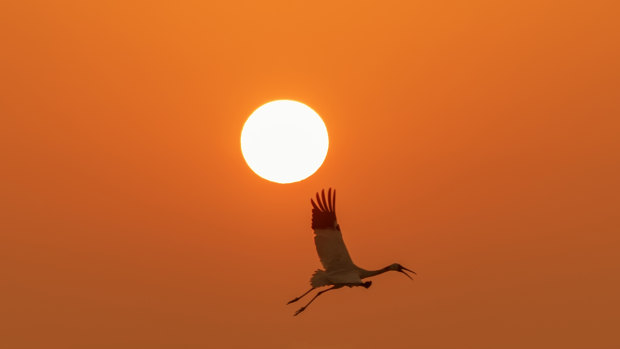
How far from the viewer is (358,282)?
16.2 metres

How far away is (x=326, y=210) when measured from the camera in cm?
1697

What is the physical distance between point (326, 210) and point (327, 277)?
141cm

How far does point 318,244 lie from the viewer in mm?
16562

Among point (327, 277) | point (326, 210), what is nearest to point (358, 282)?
point (327, 277)

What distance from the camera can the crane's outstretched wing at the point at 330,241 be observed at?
643 inches

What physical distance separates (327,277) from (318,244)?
684 millimetres

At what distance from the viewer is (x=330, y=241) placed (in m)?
16.5

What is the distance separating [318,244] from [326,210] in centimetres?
→ 80

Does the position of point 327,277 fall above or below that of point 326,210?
below

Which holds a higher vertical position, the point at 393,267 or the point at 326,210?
the point at 326,210

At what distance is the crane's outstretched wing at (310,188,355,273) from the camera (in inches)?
643

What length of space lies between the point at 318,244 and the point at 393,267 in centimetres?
166

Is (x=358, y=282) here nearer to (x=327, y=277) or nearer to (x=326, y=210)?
(x=327, y=277)
